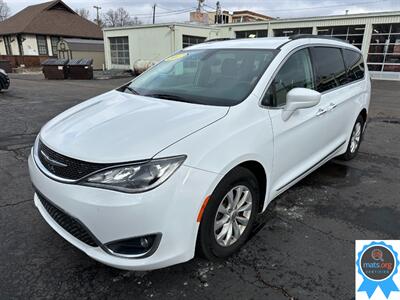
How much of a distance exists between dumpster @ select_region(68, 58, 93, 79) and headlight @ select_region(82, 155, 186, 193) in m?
21.4

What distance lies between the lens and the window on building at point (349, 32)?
68.3ft

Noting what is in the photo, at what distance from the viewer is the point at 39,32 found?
36.1 m

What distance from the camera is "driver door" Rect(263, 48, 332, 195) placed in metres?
2.78

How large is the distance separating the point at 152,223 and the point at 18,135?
5.55 m

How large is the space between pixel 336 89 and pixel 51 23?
138 feet

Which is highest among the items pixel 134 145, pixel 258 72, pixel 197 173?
pixel 258 72

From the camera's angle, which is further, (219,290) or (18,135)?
(18,135)

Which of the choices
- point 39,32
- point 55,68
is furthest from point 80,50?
point 55,68

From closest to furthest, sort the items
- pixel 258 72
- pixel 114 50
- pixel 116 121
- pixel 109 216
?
pixel 109 216 < pixel 116 121 < pixel 258 72 < pixel 114 50

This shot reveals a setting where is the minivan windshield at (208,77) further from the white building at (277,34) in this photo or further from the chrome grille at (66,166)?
the white building at (277,34)

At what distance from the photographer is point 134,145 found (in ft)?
6.82

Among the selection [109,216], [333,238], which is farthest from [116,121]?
[333,238]

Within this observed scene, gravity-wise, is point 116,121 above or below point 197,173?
above

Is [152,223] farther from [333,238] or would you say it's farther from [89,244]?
[333,238]
